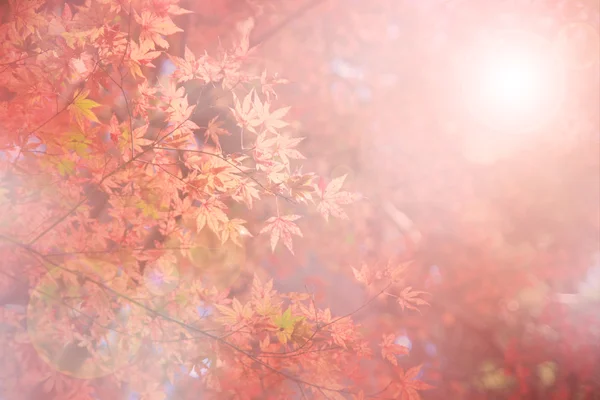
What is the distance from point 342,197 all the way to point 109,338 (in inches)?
66.6

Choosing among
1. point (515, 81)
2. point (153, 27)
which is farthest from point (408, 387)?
point (515, 81)

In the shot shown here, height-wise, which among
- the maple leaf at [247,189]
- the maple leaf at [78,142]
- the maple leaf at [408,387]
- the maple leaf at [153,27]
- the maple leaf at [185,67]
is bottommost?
the maple leaf at [408,387]

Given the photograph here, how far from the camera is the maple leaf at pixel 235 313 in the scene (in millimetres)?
1874

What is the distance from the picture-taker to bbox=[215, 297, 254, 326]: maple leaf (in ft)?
6.15

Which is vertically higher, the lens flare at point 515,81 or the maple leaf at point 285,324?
the lens flare at point 515,81

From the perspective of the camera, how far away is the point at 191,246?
1950 mm

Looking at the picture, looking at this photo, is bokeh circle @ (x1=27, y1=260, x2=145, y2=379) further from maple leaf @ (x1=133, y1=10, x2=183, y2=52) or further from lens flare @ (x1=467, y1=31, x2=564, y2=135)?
lens flare @ (x1=467, y1=31, x2=564, y2=135)

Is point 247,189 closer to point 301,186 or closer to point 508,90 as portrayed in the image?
point 301,186

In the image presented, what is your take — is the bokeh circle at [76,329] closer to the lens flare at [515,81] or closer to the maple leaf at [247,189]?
the maple leaf at [247,189]

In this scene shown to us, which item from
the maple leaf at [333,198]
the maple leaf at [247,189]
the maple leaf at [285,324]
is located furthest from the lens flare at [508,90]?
the maple leaf at [247,189]

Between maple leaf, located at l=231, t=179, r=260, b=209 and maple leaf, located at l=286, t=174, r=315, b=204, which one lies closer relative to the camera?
maple leaf, located at l=286, t=174, r=315, b=204

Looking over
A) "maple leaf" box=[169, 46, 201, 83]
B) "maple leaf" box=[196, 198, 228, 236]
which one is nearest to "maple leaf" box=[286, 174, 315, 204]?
"maple leaf" box=[196, 198, 228, 236]

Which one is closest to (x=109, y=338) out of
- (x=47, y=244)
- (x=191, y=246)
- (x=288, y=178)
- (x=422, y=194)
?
(x=47, y=244)

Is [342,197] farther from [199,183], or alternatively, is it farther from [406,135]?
[406,135]
